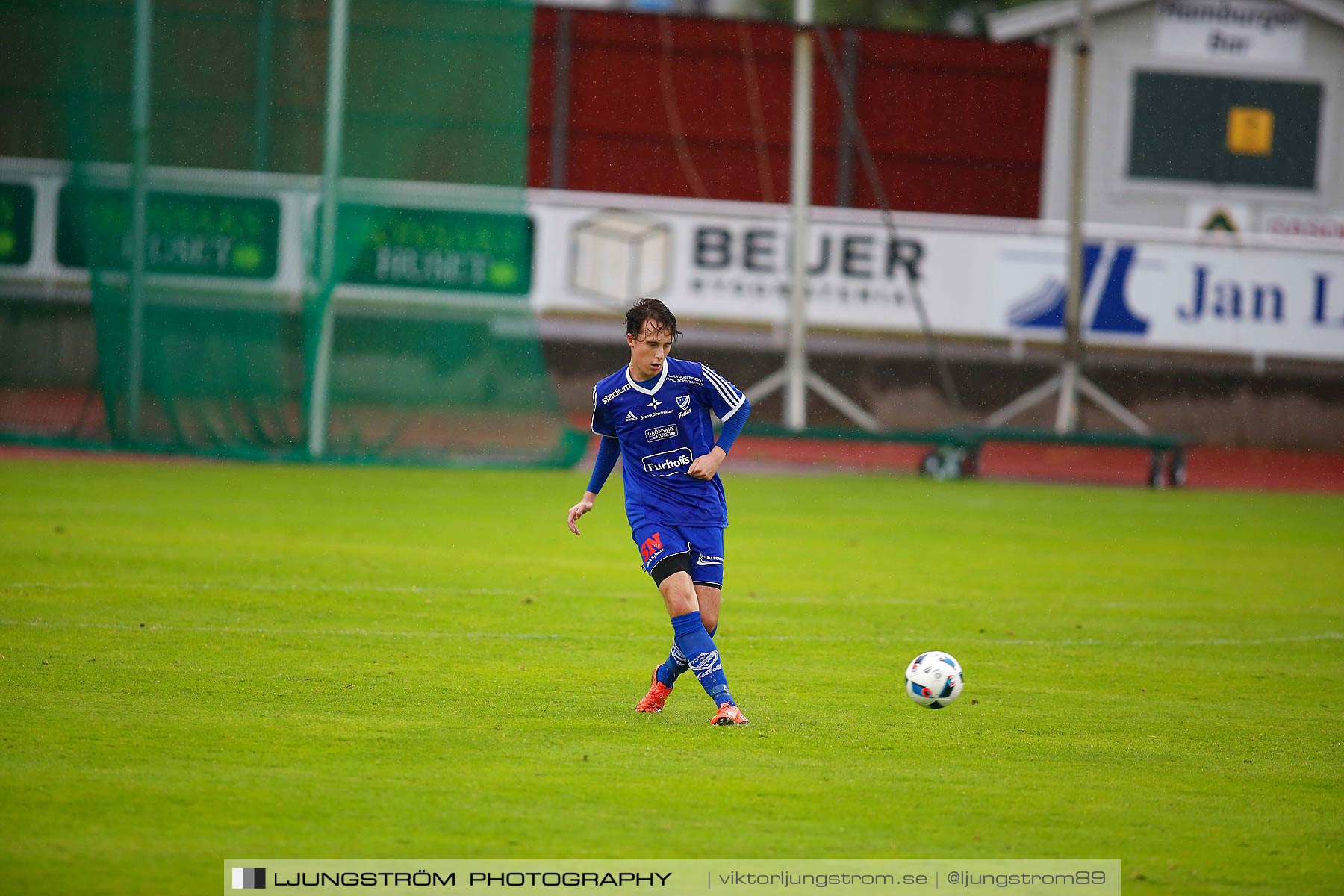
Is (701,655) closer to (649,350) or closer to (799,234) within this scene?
(649,350)

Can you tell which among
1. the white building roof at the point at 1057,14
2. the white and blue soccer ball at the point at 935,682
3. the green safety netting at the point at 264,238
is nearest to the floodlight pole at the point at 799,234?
the green safety netting at the point at 264,238

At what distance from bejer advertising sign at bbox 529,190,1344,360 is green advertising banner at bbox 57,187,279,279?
5.05 metres

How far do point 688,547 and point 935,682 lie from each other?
1.32 meters

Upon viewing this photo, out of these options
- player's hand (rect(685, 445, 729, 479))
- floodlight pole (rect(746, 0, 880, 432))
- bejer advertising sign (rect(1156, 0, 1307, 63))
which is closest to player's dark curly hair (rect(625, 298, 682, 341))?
player's hand (rect(685, 445, 729, 479))

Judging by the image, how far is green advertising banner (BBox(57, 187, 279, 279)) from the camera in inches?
784

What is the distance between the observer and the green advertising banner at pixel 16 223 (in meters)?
20.1

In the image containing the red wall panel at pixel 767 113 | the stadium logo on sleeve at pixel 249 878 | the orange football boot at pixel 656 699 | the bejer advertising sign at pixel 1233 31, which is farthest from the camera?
the bejer advertising sign at pixel 1233 31

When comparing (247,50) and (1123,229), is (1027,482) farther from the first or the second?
(247,50)

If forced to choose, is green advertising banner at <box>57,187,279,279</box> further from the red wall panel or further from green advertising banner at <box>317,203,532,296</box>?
the red wall panel

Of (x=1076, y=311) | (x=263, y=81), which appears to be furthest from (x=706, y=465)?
(x=1076, y=311)

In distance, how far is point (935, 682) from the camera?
302 inches

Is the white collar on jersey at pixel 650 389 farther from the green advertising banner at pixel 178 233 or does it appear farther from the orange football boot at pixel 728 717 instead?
the green advertising banner at pixel 178 233

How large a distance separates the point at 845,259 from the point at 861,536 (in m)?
9.79

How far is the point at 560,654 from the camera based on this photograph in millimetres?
9148
